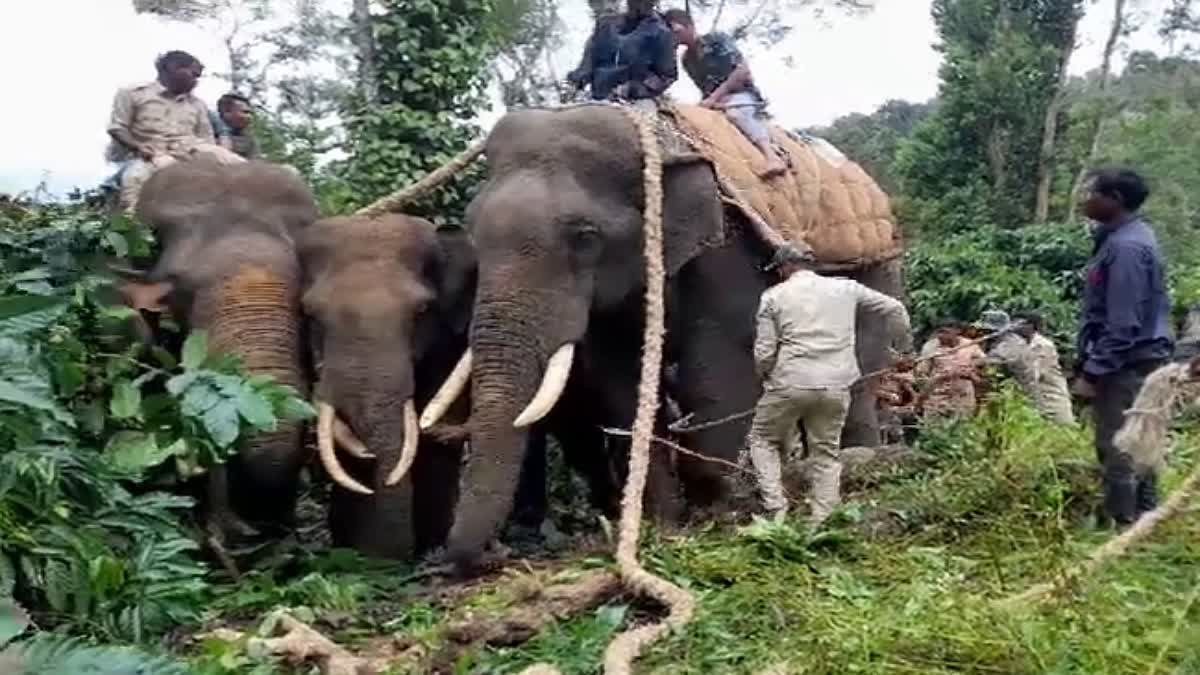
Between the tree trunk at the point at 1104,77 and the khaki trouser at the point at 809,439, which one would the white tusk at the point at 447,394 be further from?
the tree trunk at the point at 1104,77

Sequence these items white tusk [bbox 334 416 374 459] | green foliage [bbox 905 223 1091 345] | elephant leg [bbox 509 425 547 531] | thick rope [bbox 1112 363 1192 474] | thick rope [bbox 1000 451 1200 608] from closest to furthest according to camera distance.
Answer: thick rope [bbox 1000 451 1200 608], thick rope [bbox 1112 363 1192 474], white tusk [bbox 334 416 374 459], elephant leg [bbox 509 425 547 531], green foliage [bbox 905 223 1091 345]

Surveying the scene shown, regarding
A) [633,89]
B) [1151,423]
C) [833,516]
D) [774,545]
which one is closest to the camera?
[1151,423]

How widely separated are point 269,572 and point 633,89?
387 centimetres

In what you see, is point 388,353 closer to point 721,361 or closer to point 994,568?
point 721,361

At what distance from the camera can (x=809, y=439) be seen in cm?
805

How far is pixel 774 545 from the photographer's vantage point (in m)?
6.62

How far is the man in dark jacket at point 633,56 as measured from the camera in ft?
32.9

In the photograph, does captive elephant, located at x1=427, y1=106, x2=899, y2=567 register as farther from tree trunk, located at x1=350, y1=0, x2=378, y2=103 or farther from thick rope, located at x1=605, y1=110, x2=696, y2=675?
tree trunk, located at x1=350, y1=0, x2=378, y2=103

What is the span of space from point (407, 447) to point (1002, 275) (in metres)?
14.3

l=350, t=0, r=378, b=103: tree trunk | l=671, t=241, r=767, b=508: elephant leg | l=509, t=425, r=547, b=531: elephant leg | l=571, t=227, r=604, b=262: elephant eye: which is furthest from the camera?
l=350, t=0, r=378, b=103: tree trunk

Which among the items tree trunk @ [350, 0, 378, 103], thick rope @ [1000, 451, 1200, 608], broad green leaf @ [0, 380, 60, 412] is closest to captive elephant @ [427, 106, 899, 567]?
thick rope @ [1000, 451, 1200, 608]

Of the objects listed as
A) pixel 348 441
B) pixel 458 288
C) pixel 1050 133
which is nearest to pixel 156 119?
pixel 458 288

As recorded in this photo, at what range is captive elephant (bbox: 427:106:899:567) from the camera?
777 cm

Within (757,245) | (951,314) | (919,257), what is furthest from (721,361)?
(919,257)
